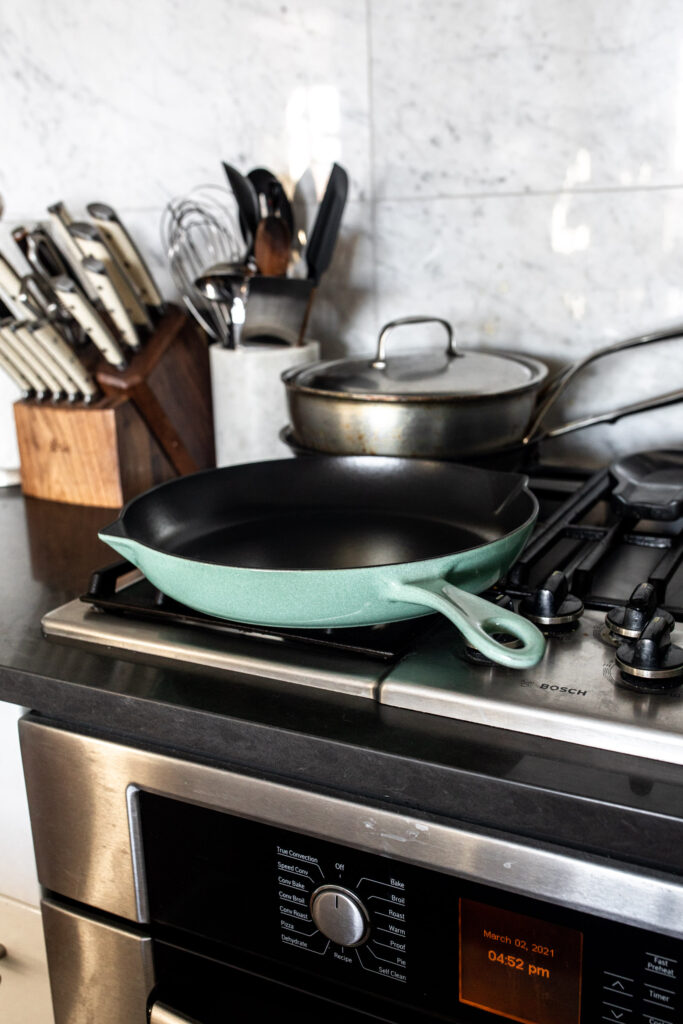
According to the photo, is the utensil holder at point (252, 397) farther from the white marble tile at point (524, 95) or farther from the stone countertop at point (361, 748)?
the stone countertop at point (361, 748)

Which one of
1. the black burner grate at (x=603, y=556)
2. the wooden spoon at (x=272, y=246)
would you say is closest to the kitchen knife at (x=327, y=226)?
the wooden spoon at (x=272, y=246)

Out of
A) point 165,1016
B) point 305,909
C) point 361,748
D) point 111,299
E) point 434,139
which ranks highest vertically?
point 434,139

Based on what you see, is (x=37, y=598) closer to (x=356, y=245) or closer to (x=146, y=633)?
(x=146, y=633)

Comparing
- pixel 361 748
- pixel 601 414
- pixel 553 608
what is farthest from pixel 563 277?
pixel 361 748

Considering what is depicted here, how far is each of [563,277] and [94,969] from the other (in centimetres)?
82

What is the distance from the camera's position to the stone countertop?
1.67 feet

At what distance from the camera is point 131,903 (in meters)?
0.70

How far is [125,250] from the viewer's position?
1199 millimetres

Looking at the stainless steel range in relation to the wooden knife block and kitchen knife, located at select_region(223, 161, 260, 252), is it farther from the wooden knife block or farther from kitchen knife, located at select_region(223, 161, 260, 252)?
kitchen knife, located at select_region(223, 161, 260, 252)

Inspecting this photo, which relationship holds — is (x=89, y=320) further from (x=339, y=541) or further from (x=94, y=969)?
(x=94, y=969)

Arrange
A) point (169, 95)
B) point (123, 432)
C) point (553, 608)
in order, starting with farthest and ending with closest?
point (169, 95)
point (123, 432)
point (553, 608)

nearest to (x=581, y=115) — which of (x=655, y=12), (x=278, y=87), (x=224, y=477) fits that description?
(x=655, y=12)

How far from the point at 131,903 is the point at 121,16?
1.08 m

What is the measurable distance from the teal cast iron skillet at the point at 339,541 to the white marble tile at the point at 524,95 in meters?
0.44
